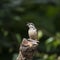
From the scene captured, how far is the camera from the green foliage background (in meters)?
2.82

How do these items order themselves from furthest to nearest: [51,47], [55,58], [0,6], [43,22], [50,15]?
1. [50,15]
2. [43,22]
3. [0,6]
4. [51,47]
5. [55,58]

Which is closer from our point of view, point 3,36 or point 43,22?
point 3,36

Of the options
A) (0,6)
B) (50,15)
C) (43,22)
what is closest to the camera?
(0,6)

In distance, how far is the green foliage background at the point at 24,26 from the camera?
2.82 m

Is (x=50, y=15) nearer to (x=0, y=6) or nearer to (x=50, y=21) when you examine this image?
(x=50, y=21)

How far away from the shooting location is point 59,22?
3527mm

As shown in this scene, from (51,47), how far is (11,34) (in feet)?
1.20

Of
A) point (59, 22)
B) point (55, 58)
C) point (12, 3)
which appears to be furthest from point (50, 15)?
point (55, 58)

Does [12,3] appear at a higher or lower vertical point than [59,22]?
higher

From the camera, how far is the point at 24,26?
2.98 meters

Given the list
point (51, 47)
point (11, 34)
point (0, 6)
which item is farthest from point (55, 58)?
point (0, 6)

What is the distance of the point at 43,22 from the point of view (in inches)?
129

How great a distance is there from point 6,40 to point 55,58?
1.76ft

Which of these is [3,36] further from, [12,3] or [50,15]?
[50,15]
